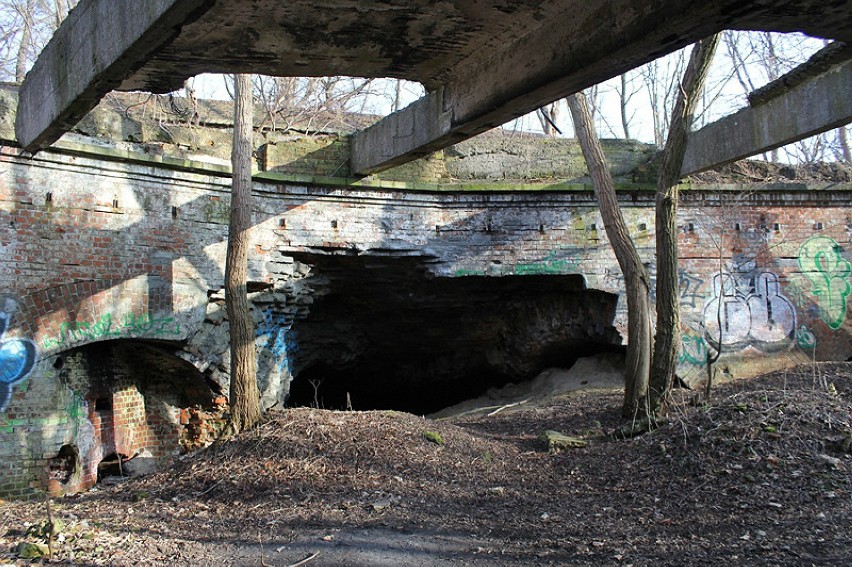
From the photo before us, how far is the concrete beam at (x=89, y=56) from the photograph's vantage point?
12.1 ft

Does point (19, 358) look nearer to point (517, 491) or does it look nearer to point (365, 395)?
point (517, 491)

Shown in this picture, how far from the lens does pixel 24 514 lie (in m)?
5.61

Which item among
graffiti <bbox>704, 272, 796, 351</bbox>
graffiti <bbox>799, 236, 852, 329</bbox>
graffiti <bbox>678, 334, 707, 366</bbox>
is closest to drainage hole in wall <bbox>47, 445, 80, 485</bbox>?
graffiti <bbox>678, 334, 707, 366</bbox>

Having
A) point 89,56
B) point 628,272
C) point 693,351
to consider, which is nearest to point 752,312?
point 693,351

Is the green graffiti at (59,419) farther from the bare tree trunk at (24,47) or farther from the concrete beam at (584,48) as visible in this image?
the bare tree trunk at (24,47)

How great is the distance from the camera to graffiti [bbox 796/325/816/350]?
1220 cm

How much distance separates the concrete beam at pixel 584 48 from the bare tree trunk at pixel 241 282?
3.41 metres

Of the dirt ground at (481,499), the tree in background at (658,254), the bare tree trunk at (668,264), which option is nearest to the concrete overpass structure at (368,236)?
the tree in background at (658,254)

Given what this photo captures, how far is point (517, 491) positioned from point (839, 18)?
4.64 meters

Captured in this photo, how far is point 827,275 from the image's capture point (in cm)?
1236

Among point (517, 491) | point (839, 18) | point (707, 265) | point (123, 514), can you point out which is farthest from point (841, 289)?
point (123, 514)

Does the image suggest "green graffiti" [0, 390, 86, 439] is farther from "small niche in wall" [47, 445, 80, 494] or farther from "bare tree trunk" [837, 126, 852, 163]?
"bare tree trunk" [837, 126, 852, 163]

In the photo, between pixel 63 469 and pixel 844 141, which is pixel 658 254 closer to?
pixel 63 469

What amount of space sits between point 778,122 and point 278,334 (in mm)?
7621
